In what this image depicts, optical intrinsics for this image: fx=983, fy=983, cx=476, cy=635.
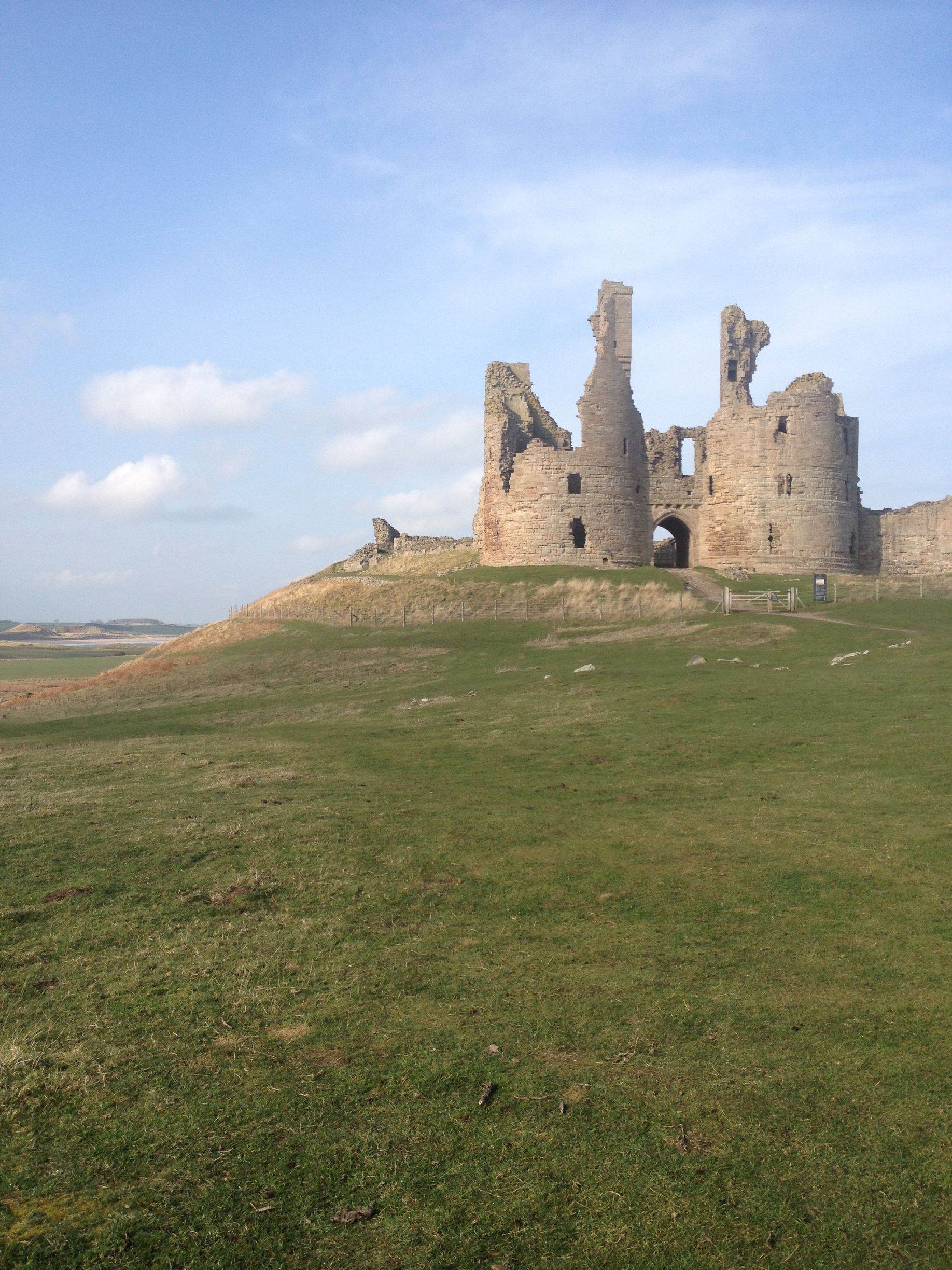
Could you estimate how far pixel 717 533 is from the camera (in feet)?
180

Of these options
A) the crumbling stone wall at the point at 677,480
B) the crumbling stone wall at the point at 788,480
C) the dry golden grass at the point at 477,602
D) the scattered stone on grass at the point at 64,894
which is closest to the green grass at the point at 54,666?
the dry golden grass at the point at 477,602

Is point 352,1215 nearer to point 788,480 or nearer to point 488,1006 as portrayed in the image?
point 488,1006

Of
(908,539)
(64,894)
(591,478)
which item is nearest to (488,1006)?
(64,894)

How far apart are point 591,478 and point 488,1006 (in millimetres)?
46057

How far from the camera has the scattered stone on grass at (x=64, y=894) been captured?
10531mm

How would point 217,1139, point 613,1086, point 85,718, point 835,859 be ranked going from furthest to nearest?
point 85,718, point 835,859, point 613,1086, point 217,1139

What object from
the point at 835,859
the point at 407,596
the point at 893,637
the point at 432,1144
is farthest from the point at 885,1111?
the point at 407,596

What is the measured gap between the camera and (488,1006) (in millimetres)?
8281

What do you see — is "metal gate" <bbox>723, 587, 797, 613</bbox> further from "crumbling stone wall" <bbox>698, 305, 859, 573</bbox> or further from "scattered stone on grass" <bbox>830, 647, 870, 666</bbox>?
"crumbling stone wall" <bbox>698, 305, 859, 573</bbox>

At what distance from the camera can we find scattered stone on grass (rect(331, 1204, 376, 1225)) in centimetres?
541

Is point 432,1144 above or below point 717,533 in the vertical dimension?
below

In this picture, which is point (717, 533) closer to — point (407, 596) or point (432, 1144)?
point (407, 596)

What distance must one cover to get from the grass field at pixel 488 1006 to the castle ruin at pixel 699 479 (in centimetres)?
3442

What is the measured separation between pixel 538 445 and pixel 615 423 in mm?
4316
